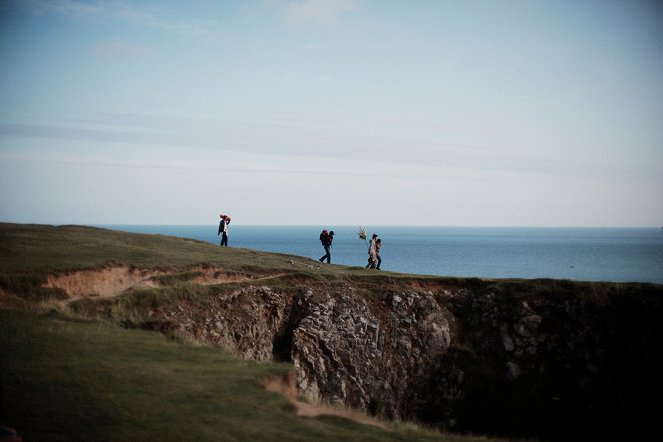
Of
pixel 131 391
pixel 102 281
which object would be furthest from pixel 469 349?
pixel 131 391

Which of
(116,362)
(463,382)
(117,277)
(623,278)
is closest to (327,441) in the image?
(116,362)

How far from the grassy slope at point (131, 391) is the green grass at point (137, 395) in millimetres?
21

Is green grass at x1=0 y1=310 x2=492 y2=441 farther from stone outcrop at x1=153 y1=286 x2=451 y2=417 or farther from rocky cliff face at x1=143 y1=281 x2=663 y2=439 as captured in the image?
rocky cliff face at x1=143 y1=281 x2=663 y2=439

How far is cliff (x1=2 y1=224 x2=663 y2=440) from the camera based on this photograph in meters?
28.5

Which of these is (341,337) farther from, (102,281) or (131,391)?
(131,391)

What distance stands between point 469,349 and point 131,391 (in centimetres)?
2558

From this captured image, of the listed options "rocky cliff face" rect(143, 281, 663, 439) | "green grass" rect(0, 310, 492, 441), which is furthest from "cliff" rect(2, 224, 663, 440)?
"green grass" rect(0, 310, 492, 441)

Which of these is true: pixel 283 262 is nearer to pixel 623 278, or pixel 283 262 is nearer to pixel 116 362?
pixel 116 362

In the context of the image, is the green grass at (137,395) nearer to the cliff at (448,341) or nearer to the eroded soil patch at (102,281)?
the eroded soil patch at (102,281)

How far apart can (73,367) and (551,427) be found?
2643cm

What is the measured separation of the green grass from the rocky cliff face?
38.9ft

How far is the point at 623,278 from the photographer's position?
106562 mm

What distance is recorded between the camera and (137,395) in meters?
11.4

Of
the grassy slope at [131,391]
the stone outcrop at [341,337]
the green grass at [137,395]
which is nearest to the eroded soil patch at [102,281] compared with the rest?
the stone outcrop at [341,337]
